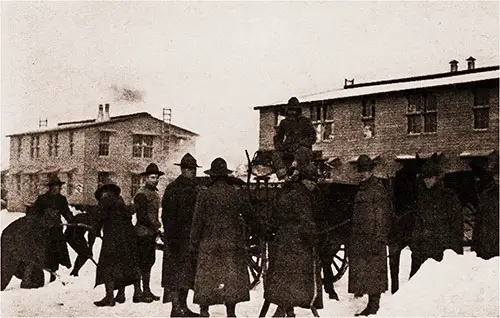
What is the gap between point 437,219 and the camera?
7.74 metres

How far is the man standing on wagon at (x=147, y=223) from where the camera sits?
9.33 metres

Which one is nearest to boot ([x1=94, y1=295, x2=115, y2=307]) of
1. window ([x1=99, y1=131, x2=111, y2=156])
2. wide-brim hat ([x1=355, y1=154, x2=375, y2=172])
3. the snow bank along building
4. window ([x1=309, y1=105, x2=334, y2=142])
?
wide-brim hat ([x1=355, y1=154, x2=375, y2=172])

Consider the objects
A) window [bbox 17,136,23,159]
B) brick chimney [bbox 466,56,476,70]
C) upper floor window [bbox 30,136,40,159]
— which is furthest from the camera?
window [bbox 17,136,23,159]

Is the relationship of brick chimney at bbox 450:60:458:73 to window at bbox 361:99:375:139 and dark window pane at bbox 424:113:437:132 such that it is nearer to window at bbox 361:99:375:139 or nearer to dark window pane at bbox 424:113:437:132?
window at bbox 361:99:375:139

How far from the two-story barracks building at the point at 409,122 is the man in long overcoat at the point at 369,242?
38.9 ft

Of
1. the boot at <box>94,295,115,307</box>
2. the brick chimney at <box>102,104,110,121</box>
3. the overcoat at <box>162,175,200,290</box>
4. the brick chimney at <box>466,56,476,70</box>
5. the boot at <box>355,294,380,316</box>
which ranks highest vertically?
the brick chimney at <box>466,56,476,70</box>

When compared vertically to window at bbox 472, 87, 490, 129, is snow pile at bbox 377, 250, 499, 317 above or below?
below

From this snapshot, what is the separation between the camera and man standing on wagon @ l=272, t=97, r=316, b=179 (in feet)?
28.6

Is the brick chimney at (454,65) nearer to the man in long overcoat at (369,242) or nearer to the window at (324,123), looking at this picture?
the window at (324,123)

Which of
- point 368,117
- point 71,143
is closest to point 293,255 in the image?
point 368,117

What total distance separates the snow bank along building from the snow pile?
26.4m

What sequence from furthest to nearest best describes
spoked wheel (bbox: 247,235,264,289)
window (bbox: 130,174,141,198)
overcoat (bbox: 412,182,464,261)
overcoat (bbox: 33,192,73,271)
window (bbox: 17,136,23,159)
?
window (bbox: 17,136,23,159) → window (bbox: 130,174,141,198) → overcoat (bbox: 33,192,73,271) → spoked wheel (bbox: 247,235,264,289) → overcoat (bbox: 412,182,464,261)

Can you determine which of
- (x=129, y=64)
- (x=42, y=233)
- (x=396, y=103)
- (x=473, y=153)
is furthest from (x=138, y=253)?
(x=396, y=103)

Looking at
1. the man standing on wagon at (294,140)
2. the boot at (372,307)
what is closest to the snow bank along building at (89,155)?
the man standing on wagon at (294,140)
